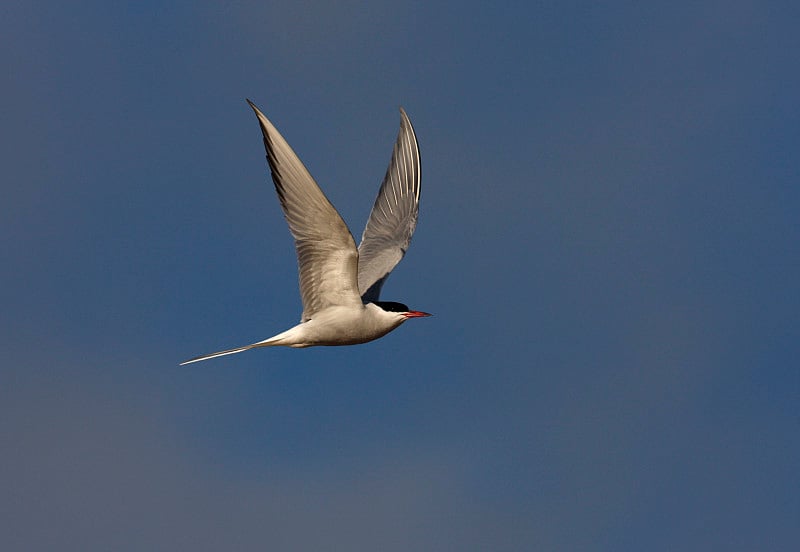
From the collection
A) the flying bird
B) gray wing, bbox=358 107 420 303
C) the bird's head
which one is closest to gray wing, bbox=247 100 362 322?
the flying bird

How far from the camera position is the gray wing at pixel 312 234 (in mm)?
12977

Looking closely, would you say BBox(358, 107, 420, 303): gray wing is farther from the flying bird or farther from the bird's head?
the bird's head

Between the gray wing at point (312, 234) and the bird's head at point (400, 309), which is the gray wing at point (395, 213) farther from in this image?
the gray wing at point (312, 234)

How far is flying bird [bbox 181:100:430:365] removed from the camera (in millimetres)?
13258

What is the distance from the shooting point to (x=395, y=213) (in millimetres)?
18438

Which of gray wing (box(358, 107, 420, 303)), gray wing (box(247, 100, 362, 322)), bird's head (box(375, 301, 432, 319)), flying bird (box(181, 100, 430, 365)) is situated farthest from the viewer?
gray wing (box(358, 107, 420, 303))

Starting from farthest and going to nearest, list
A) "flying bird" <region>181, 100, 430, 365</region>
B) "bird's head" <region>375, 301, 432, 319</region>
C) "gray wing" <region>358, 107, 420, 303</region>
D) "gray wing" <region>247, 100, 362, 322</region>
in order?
"gray wing" <region>358, 107, 420, 303</region>, "bird's head" <region>375, 301, 432, 319</region>, "flying bird" <region>181, 100, 430, 365</region>, "gray wing" <region>247, 100, 362, 322</region>

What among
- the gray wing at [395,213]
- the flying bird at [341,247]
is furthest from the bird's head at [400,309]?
the gray wing at [395,213]

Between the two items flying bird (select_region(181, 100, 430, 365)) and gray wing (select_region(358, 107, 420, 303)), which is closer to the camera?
flying bird (select_region(181, 100, 430, 365))

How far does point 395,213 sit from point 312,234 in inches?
185

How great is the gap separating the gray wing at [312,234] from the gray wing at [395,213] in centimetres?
262

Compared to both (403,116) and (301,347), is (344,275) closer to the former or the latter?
(301,347)

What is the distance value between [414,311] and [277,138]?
12.4ft

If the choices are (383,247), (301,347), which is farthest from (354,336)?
(383,247)
